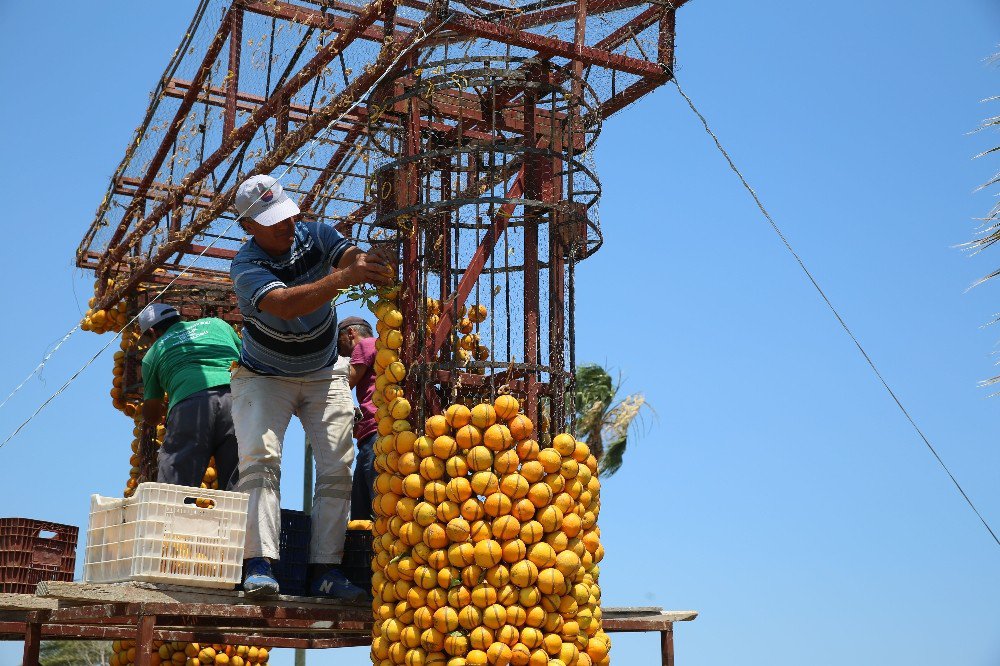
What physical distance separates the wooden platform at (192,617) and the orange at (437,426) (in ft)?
4.29

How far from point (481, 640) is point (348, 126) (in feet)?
21.3

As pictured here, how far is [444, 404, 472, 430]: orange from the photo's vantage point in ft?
23.0

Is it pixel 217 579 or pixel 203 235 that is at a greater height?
pixel 203 235

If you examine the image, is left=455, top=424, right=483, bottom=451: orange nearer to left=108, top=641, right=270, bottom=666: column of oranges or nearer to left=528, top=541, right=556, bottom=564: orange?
left=528, top=541, right=556, bottom=564: orange

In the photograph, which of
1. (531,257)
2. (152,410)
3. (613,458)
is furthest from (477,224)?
(613,458)

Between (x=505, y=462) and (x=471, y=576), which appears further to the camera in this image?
(x=505, y=462)

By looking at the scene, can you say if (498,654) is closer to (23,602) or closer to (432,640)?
(432,640)

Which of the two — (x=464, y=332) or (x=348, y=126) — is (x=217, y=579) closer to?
(x=464, y=332)

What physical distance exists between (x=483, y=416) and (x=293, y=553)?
1.81 meters

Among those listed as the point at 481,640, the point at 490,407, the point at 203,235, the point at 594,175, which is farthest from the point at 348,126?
the point at 481,640

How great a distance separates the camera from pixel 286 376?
782 cm

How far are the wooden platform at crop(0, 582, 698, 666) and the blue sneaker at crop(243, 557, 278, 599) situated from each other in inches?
3.0

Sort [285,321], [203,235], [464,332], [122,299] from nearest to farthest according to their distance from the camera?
[285,321] → [464,332] → [203,235] → [122,299]

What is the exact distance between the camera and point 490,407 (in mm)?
7008
